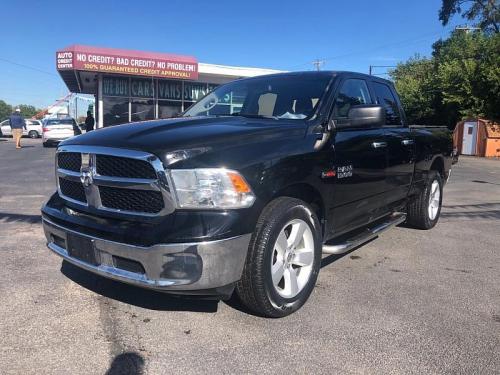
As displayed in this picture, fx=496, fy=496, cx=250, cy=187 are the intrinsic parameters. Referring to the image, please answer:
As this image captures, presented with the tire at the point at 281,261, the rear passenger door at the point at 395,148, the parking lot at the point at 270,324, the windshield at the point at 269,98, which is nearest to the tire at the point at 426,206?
the rear passenger door at the point at 395,148

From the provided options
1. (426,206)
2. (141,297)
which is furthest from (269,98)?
(426,206)

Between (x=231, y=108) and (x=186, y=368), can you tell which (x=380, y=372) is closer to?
(x=186, y=368)

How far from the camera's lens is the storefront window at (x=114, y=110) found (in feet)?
81.9

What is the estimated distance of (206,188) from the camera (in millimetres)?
3145

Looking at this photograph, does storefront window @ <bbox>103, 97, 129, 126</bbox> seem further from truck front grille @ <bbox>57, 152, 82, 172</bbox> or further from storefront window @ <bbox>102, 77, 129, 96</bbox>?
truck front grille @ <bbox>57, 152, 82, 172</bbox>

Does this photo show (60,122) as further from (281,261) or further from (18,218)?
(281,261)

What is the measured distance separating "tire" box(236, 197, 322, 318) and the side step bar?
24 cm

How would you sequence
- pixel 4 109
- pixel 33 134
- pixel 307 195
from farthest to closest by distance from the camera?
1. pixel 4 109
2. pixel 33 134
3. pixel 307 195

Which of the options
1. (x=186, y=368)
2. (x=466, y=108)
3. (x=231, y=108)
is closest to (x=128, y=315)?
(x=186, y=368)

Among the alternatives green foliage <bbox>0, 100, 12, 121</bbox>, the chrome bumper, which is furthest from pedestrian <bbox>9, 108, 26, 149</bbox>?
green foliage <bbox>0, 100, 12, 121</bbox>

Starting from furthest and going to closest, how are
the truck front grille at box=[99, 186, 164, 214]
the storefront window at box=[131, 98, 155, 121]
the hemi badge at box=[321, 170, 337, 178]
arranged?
1. the storefront window at box=[131, 98, 155, 121]
2. the hemi badge at box=[321, 170, 337, 178]
3. the truck front grille at box=[99, 186, 164, 214]

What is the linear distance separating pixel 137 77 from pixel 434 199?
20767mm

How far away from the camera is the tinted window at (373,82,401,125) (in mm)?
5613

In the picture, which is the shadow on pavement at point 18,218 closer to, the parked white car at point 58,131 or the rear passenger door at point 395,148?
the rear passenger door at point 395,148
